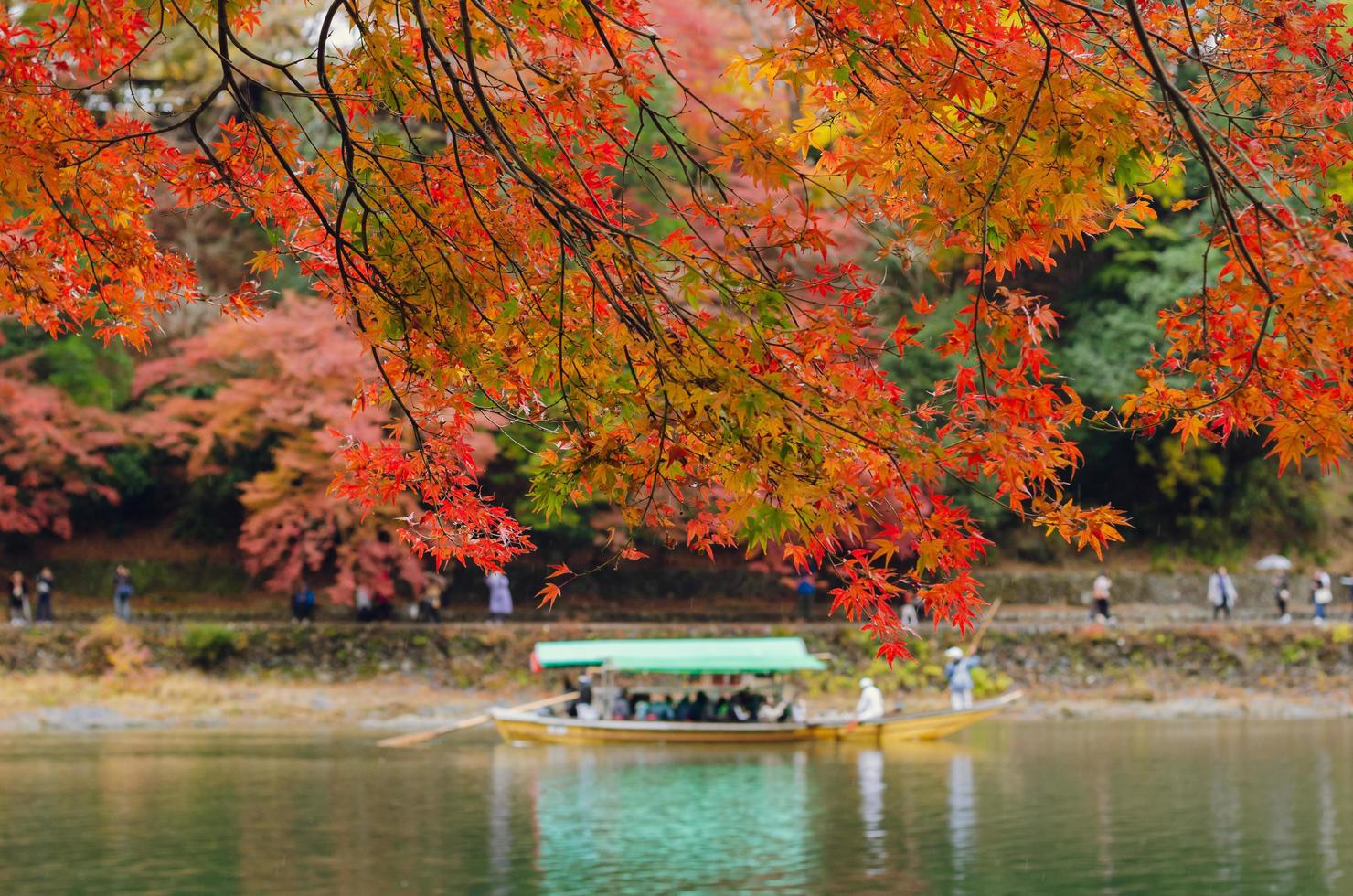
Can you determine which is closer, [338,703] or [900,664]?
[338,703]

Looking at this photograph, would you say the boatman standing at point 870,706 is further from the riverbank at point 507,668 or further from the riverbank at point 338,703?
the riverbank at point 507,668

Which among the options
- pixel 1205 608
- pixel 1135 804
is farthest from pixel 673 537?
pixel 1205 608

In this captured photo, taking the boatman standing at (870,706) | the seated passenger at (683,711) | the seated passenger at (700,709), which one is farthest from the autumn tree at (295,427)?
the boatman standing at (870,706)

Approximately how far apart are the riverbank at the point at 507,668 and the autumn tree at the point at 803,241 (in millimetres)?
20412

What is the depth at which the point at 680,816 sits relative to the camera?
15.8 meters

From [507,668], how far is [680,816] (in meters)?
11.8

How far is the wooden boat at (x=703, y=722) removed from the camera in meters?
22.0

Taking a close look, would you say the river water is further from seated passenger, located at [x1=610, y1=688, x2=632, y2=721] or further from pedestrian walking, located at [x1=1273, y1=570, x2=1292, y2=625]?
pedestrian walking, located at [x1=1273, y1=570, x2=1292, y2=625]

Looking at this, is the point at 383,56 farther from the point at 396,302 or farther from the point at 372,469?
the point at 372,469

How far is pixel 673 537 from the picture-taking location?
18.9 ft

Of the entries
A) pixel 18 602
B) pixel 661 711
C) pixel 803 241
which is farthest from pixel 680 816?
pixel 18 602

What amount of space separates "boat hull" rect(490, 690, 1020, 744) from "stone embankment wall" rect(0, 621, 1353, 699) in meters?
4.15

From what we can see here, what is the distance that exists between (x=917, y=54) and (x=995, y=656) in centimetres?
2352

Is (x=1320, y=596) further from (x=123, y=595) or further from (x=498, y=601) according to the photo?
(x=123, y=595)
